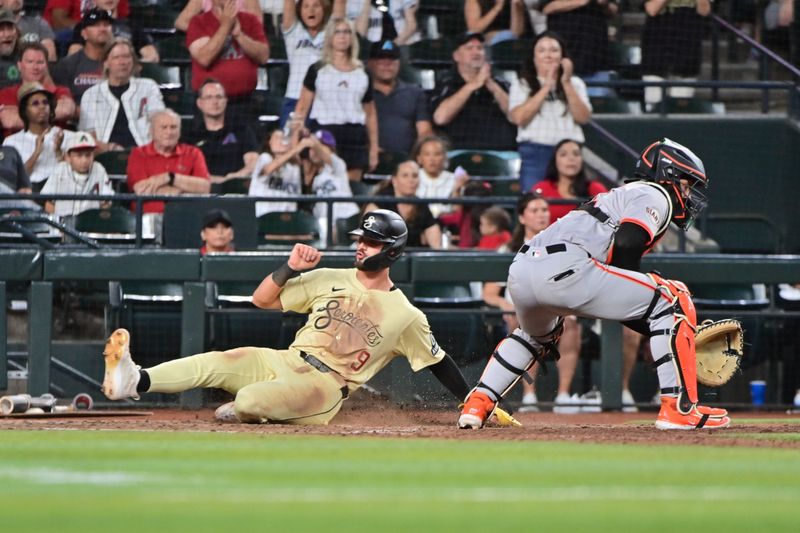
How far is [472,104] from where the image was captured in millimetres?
13531

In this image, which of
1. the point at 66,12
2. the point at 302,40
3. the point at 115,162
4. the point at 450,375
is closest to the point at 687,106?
the point at 302,40

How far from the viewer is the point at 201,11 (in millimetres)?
13945

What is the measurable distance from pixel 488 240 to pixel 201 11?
4.06 m

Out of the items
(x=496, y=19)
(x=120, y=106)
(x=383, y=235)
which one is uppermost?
(x=496, y=19)

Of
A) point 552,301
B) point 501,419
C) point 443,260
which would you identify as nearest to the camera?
point 552,301

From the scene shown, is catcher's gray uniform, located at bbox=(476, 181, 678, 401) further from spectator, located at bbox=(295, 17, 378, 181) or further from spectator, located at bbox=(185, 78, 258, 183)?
spectator, located at bbox=(185, 78, 258, 183)

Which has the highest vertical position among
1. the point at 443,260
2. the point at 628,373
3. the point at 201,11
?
the point at 201,11

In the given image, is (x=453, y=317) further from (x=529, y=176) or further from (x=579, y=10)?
(x=579, y=10)

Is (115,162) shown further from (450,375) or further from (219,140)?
(450,375)

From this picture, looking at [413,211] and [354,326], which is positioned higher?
[413,211]

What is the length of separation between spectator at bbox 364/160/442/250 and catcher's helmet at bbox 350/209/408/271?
3.34 m

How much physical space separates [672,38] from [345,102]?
3.89 meters

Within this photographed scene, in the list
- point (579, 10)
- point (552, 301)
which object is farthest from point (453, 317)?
point (579, 10)

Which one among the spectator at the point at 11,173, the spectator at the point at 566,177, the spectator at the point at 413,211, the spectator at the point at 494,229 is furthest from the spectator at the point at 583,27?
the spectator at the point at 11,173
